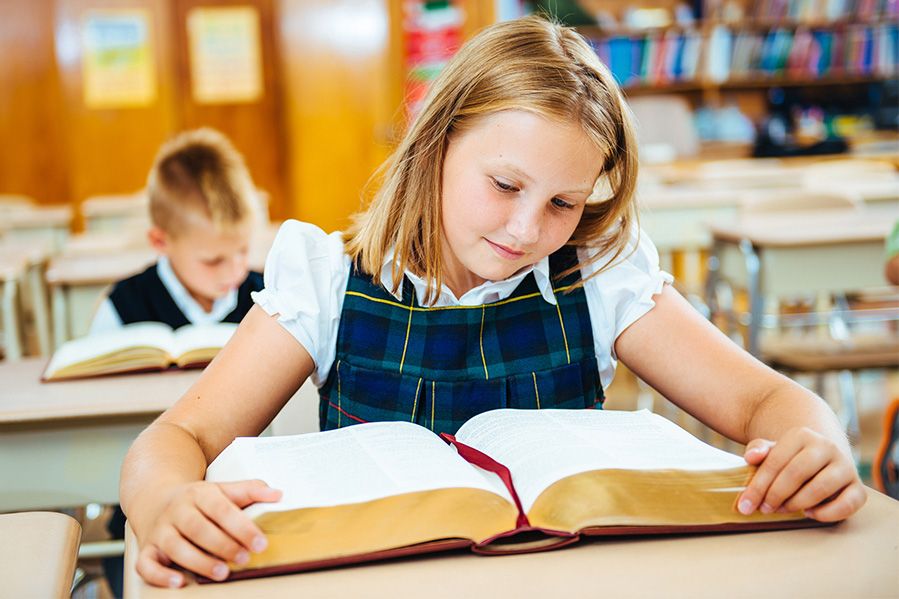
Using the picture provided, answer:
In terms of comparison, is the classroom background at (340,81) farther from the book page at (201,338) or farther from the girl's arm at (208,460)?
the girl's arm at (208,460)

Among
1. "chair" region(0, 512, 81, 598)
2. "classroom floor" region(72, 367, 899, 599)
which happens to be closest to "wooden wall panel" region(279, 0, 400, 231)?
"classroom floor" region(72, 367, 899, 599)

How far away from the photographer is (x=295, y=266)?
1.16m

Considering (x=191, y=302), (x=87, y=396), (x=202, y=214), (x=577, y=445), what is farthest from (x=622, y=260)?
(x=202, y=214)

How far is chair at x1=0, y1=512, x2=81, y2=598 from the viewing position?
0.74 m

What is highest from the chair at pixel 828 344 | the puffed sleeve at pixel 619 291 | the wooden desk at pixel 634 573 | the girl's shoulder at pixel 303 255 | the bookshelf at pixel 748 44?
the bookshelf at pixel 748 44

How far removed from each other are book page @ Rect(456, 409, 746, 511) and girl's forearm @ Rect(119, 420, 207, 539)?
0.80 ft

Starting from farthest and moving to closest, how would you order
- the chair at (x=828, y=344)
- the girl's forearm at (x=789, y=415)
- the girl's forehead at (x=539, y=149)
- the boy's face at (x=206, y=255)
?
the chair at (x=828, y=344) → the boy's face at (x=206, y=255) → the girl's forehead at (x=539, y=149) → the girl's forearm at (x=789, y=415)

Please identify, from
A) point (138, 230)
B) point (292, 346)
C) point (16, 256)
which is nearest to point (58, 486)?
point (292, 346)

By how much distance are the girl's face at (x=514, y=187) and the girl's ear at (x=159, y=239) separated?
1.40m

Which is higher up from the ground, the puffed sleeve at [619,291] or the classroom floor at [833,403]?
the puffed sleeve at [619,291]

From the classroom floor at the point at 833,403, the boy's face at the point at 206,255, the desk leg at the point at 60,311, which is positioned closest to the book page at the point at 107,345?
the boy's face at the point at 206,255

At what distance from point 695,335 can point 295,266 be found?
0.45 m

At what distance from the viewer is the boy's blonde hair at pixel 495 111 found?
108 centimetres

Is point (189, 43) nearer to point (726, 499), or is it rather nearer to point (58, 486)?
point (58, 486)
